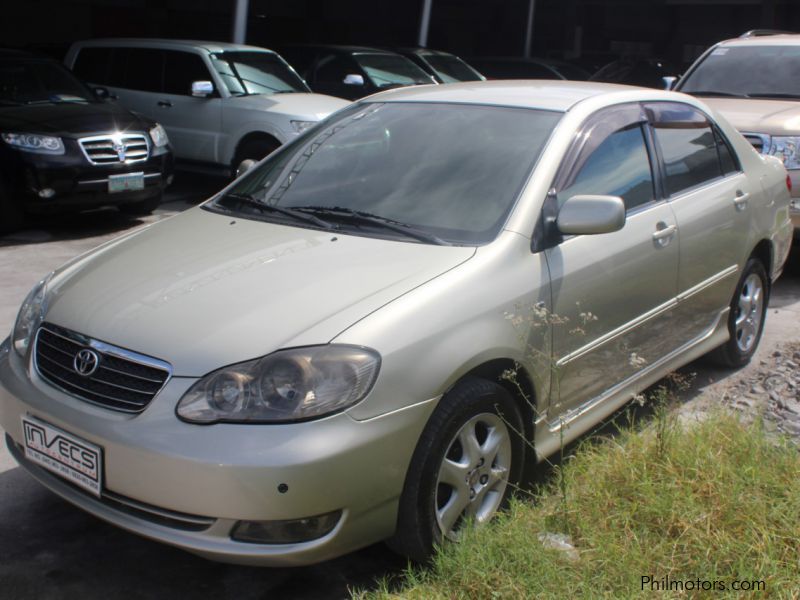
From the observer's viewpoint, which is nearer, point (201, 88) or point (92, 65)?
point (201, 88)

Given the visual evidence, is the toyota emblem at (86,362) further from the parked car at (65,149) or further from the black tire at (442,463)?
the parked car at (65,149)

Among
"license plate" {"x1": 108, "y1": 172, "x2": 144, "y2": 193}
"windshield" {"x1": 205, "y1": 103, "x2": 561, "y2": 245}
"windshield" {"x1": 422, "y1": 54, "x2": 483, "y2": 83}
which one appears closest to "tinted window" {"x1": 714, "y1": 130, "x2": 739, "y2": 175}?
"windshield" {"x1": 205, "y1": 103, "x2": 561, "y2": 245}

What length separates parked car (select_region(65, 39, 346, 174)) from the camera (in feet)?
33.1

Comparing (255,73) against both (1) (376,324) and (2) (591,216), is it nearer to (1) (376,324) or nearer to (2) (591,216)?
(2) (591,216)

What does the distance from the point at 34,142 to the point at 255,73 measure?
339 cm

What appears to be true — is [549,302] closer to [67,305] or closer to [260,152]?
[67,305]

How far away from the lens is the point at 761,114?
757 cm

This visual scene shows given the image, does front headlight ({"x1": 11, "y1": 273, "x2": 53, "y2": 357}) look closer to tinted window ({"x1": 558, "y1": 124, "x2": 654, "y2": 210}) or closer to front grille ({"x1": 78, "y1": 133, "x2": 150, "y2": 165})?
tinted window ({"x1": 558, "y1": 124, "x2": 654, "y2": 210})

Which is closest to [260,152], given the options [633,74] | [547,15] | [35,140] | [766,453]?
[35,140]

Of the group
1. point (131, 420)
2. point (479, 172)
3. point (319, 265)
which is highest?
point (479, 172)

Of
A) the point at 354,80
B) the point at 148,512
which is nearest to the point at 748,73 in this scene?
the point at 354,80

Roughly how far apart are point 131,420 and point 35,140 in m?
5.88

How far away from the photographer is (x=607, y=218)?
344 cm

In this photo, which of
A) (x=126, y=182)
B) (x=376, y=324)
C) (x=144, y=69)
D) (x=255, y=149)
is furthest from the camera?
(x=144, y=69)
